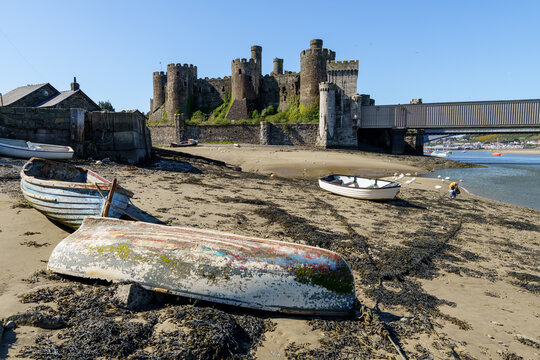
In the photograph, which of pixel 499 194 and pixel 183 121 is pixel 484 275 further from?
pixel 183 121

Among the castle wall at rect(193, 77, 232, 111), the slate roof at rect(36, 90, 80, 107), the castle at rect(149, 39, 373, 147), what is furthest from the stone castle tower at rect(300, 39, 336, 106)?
the slate roof at rect(36, 90, 80, 107)

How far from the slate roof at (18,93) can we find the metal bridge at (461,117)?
108 feet

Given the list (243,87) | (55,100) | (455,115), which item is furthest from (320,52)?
(55,100)

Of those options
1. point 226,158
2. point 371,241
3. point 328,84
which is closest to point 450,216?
point 371,241

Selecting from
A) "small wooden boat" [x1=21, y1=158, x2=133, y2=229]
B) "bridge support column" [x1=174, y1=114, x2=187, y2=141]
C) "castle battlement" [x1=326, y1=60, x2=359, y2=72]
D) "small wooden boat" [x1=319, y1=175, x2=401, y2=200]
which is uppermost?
"castle battlement" [x1=326, y1=60, x2=359, y2=72]

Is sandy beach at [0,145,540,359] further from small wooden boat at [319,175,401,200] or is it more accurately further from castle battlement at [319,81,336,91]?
castle battlement at [319,81,336,91]

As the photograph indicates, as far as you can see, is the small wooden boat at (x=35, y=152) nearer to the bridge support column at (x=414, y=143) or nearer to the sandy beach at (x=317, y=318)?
the sandy beach at (x=317, y=318)

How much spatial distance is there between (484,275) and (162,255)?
19.1ft

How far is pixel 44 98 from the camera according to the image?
30.5 m

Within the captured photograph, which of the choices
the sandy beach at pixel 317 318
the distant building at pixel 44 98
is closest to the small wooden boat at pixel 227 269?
the sandy beach at pixel 317 318

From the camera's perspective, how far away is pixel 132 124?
17781 mm

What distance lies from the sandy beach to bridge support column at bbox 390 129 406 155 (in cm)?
3254

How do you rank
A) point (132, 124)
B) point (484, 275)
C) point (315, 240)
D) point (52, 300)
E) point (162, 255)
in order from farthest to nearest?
point (132, 124)
point (315, 240)
point (484, 275)
point (162, 255)
point (52, 300)

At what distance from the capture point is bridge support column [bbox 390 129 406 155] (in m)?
42.7
